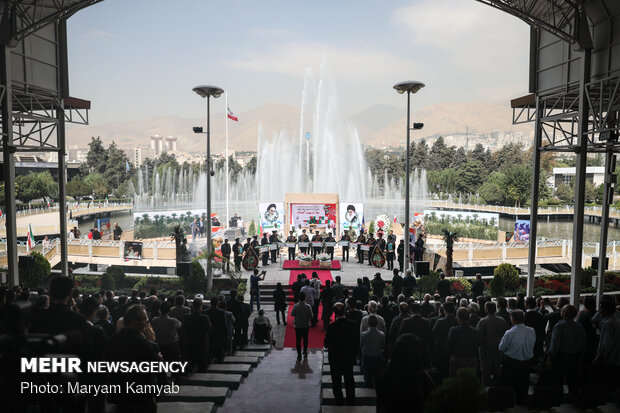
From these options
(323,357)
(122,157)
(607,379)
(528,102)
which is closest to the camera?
(607,379)

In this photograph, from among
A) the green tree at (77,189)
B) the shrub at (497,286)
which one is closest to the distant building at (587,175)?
the shrub at (497,286)

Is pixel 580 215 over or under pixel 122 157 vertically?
under

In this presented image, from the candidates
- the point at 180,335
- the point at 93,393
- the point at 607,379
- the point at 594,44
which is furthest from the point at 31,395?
the point at 594,44

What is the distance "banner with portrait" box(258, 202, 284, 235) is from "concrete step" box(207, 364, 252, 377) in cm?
1607

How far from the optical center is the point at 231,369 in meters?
7.39

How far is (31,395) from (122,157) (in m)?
88.7

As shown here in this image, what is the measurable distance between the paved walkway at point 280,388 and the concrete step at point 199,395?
0.46ft

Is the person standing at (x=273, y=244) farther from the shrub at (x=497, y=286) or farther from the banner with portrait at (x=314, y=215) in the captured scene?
the shrub at (x=497, y=286)

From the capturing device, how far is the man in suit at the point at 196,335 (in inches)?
273

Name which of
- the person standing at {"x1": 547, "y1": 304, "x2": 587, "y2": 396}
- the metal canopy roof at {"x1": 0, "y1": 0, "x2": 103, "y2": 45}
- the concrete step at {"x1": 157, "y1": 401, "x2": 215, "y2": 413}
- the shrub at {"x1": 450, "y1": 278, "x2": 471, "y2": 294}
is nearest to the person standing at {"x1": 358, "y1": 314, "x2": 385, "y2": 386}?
the concrete step at {"x1": 157, "y1": 401, "x2": 215, "y2": 413}

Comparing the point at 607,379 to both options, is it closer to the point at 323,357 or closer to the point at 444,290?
the point at 323,357

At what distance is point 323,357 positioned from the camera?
8.97m

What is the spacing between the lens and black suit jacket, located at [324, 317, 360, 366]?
6074mm

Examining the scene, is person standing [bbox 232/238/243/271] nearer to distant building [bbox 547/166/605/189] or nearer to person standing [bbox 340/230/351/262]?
person standing [bbox 340/230/351/262]
